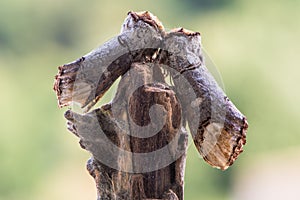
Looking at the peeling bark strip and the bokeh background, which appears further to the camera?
the bokeh background

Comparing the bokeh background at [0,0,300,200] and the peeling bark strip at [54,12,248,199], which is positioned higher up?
the bokeh background at [0,0,300,200]

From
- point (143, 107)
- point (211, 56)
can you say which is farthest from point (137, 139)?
point (211, 56)

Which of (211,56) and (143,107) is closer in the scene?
(143,107)

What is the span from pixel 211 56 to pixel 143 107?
1004 mm

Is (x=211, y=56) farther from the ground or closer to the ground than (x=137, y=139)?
farther from the ground

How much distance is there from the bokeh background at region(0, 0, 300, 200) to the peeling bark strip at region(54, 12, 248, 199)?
94cm

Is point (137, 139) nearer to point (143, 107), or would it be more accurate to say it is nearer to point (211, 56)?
point (143, 107)

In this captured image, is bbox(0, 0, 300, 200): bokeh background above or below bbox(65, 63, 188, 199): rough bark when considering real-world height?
above

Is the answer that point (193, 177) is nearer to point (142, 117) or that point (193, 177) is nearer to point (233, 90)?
point (233, 90)

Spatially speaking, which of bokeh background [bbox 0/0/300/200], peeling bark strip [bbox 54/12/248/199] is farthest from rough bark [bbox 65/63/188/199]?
bokeh background [bbox 0/0/300/200]

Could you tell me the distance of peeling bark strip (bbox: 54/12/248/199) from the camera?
0.45 meters

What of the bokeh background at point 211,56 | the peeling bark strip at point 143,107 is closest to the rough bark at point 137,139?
the peeling bark strip at point 143,107

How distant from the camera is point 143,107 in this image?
474mm

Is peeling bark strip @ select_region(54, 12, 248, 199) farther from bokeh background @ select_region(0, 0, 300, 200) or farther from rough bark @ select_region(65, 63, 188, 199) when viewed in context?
bokeh background @ select_region(0, 0, 300, 200)
